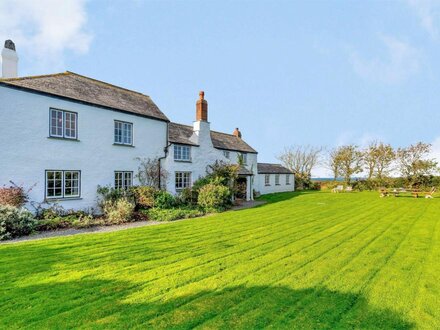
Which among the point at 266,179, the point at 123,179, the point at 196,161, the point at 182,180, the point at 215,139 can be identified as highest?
the point at 215,139

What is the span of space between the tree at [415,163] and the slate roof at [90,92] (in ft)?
130

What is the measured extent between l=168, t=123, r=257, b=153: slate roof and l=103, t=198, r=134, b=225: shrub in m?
6.68

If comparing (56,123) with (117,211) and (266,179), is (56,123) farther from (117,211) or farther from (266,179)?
(266,179)

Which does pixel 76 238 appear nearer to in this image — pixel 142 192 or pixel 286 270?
pixel 142 192

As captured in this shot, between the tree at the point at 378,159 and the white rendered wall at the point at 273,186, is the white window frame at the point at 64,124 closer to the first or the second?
the white rendered wall at the point at 273,186

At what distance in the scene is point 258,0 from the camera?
1198 centimetres

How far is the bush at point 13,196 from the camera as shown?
1117 cm

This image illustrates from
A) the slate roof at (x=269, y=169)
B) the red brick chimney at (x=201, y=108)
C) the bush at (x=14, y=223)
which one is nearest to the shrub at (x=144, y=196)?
the bush at (x=14, y=223)

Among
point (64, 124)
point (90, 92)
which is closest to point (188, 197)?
point (64, 124)

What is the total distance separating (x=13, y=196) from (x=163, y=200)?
25.1 feet

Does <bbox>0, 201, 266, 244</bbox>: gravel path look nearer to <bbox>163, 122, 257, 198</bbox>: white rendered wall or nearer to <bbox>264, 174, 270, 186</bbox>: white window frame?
<bbox>163, 122, 257, 198</bbox>: white rendered wall

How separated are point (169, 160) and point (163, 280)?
13857 millimetres

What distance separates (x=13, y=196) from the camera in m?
11.5

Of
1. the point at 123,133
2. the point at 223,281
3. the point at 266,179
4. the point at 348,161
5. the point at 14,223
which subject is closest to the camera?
the point at 223,281
